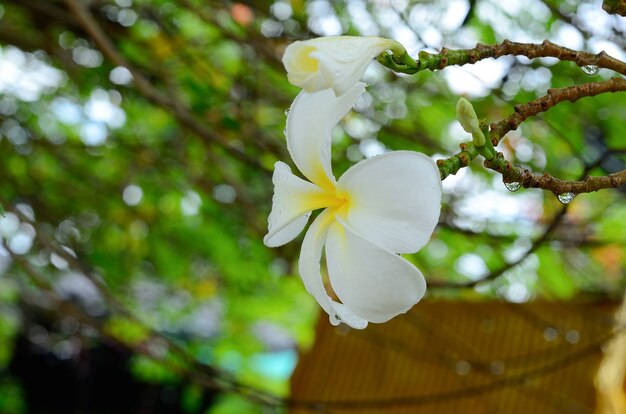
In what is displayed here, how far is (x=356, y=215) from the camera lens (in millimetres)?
308

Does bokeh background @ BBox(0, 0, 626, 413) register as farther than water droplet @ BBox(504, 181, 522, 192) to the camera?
Yes

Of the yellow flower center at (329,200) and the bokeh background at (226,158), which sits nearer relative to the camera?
the yellow flower center at (329,200)

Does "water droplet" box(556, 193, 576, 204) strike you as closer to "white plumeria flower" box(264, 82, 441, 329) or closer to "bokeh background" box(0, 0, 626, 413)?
"white plumeria flower" box(264, 82, 441, 329)

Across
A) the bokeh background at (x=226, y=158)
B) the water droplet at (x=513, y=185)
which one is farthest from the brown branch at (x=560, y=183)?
the bokeh background at (x=226, y=158)

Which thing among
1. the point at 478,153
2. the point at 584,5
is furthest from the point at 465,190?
the point at 478,153

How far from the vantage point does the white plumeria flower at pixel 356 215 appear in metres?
0.28

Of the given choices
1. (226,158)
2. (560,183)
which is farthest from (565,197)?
(226,158)

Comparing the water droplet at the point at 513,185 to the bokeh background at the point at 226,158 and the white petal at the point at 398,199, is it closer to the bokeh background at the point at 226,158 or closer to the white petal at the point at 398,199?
the white petal at the point at 398,199

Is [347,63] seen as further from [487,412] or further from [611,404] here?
[487,412]

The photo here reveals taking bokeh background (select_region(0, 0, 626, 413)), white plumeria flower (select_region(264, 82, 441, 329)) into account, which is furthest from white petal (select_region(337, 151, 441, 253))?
bokeh background (select_region(0, 0, 626, 413))

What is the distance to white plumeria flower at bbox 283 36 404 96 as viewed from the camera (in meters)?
0.28

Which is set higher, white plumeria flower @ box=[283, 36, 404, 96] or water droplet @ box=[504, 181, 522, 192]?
white plumeria flower @ box=[283, 36, 404, 96]

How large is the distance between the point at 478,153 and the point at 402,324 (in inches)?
56.7

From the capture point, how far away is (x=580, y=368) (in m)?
1.56
